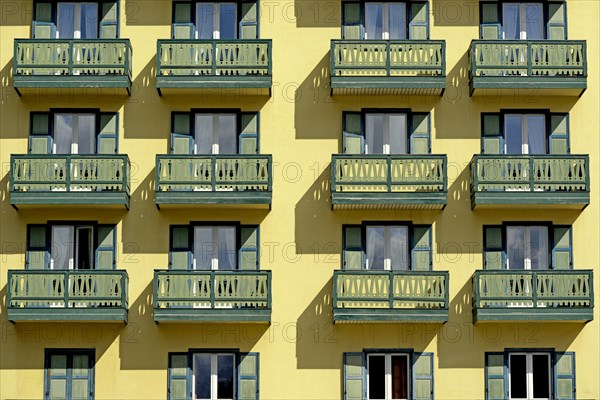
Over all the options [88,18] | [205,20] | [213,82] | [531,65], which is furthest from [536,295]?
[88,18]

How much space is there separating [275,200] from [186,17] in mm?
6925

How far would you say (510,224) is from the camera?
1670 inches

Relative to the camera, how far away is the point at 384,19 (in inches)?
1716

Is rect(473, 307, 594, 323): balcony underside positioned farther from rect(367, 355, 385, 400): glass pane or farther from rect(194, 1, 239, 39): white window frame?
rect(194, 1, 239, 39): white window frame

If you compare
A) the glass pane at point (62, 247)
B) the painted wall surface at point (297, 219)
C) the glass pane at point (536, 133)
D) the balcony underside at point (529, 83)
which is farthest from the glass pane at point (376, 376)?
the glass pane at point (62, 247)

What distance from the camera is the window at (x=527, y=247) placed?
42.2m

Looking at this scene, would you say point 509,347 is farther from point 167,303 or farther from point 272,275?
point 167,303

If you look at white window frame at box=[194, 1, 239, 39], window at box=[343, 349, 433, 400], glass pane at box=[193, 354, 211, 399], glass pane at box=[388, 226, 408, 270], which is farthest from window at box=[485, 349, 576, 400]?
white window frame at box=[194, 1, 239, 39]

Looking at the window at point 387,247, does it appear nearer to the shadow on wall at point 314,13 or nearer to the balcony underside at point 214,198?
the balcony underside at point 214,198

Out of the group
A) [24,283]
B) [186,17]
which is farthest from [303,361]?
[186,17]

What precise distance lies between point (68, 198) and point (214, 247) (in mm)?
4983

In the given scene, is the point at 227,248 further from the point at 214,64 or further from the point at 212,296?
the point at 214,64

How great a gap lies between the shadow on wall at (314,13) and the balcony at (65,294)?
10.4m

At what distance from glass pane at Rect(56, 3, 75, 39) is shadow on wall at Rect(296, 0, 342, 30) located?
6.46 metres
